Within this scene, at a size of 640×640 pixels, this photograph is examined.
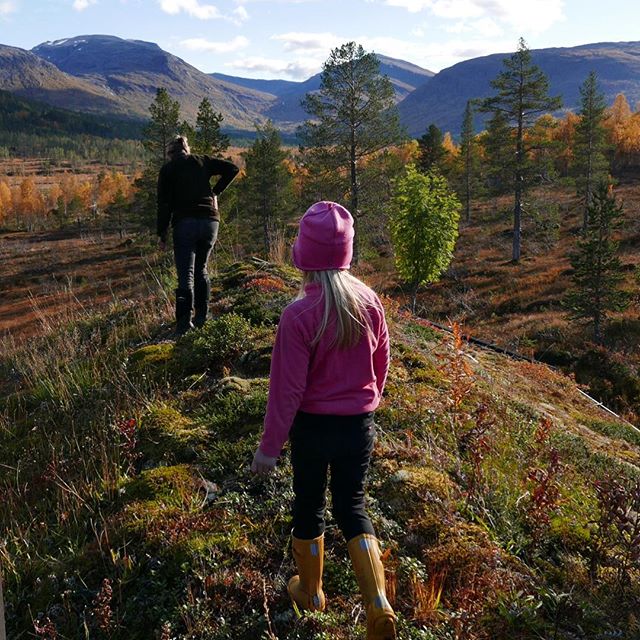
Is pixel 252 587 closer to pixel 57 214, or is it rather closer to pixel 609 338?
pixel 609 338

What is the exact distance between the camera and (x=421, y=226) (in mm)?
19094

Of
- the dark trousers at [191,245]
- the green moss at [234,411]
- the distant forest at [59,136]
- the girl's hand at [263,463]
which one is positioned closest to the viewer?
the girl's hand at [263,463]

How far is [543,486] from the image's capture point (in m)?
3.13

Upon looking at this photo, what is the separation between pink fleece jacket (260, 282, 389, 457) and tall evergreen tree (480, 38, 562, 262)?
34310mm

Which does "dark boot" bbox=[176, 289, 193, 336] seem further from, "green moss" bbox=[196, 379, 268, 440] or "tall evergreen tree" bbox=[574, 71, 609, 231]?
"tall evergreen tree" bbox=[574, 71, 609, 231]

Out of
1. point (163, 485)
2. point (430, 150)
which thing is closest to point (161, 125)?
point (430, 150)

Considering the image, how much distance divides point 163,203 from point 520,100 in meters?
33.4

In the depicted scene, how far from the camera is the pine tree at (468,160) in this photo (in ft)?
166

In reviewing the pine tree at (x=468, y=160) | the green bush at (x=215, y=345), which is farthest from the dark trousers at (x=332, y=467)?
the pine tree at (x=468, y=160)

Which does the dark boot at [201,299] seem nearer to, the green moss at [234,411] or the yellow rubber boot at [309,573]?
the green moss at [234,411]

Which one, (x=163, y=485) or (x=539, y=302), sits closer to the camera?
(x=163, y=485)

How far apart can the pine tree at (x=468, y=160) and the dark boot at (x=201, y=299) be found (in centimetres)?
4804

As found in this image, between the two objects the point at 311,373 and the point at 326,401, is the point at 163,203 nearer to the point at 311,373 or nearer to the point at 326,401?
the point at 311,373

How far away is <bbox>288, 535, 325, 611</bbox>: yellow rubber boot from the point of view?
2566mm
